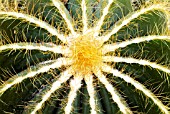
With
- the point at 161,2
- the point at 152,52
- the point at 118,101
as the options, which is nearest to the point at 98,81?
the point at 118,101

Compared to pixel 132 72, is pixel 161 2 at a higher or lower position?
higher

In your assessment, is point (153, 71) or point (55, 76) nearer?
point (55, 76)

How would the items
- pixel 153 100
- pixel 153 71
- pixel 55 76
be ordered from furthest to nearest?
pixel 153 71, pixel 55 76, pixel 153 100

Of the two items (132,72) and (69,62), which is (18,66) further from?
(132,72)

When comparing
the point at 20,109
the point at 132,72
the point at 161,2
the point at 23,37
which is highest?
the point at 161,2
